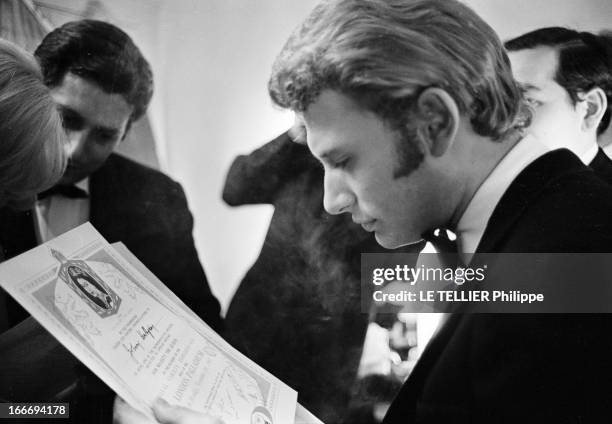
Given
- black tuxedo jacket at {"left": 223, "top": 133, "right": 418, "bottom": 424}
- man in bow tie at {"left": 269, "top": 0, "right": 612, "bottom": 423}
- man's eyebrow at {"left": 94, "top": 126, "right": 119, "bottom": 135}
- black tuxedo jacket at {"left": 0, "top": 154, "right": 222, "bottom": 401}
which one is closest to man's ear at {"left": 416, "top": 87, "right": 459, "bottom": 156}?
man in bow tie at {"left": 269, "top": 0, "right": 612, "bottom": 423}

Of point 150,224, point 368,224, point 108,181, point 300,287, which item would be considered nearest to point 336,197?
point 368,224

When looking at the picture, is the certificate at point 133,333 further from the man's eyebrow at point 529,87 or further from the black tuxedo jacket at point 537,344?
the man's eyebrow at point 529,87

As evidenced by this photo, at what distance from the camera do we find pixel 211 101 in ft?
4.94

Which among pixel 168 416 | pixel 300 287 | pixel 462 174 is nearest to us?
pixel 168 416

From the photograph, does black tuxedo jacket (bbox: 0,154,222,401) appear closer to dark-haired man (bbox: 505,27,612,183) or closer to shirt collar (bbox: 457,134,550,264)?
shirt collar (bbox: 457,134,550,264)

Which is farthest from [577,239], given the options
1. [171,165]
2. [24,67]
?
[24,67]

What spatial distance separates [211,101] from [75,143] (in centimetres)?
35

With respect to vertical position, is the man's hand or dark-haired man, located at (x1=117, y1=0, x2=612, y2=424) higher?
dark-haired man, located at (x1=117, y1=0, x2=612, y2=424)

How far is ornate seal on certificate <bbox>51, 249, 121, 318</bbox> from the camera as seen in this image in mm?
1370

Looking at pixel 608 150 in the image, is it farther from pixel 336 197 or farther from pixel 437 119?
pixel 336 197

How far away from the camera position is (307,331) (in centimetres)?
149

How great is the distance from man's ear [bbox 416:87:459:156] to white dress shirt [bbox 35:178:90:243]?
2.77 feet

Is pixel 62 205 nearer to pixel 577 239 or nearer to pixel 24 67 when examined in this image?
pixel 24 67

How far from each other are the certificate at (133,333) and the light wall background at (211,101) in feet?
0.47
